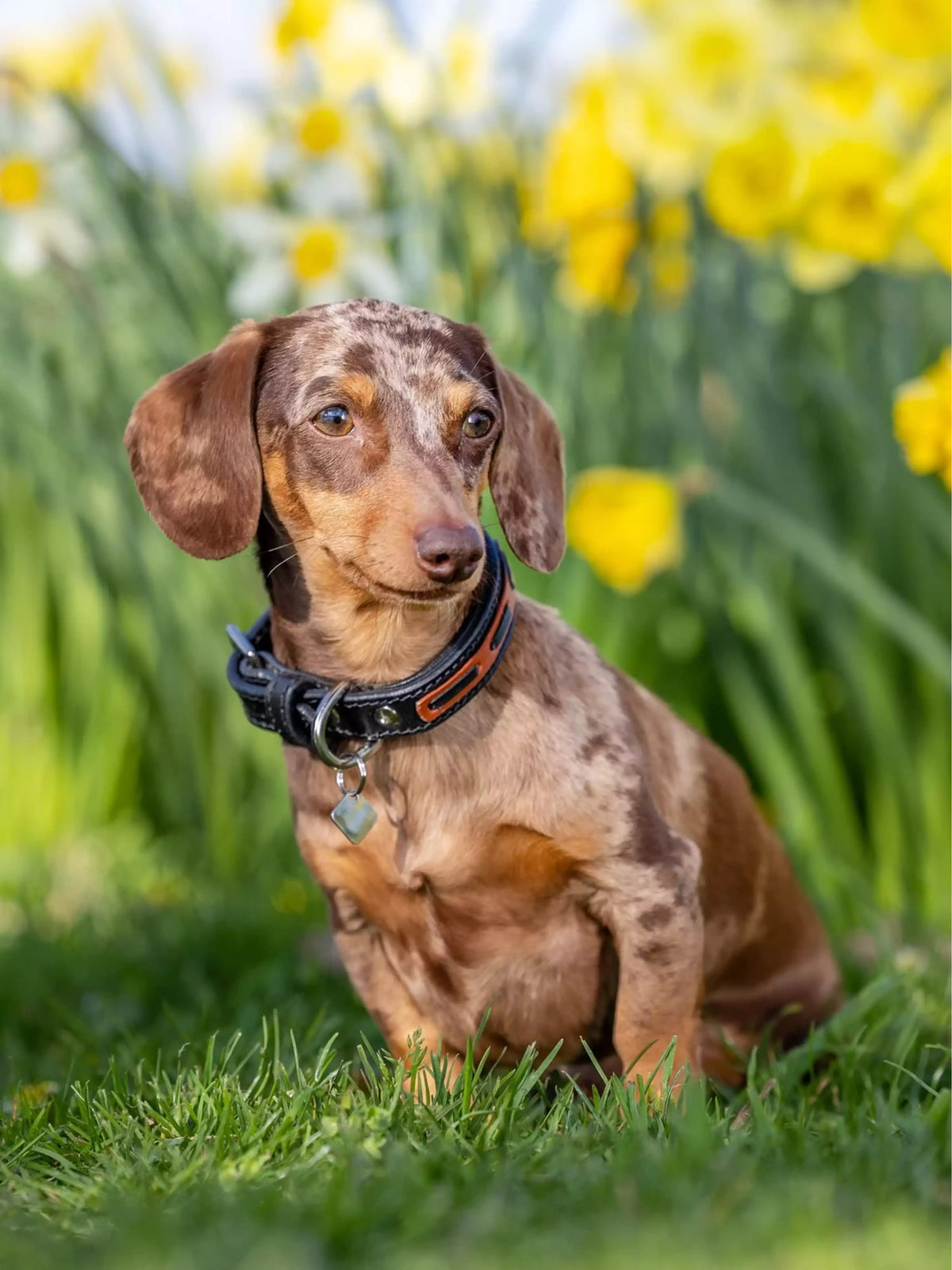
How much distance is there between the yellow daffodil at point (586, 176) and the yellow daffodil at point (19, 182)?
1.59 metres

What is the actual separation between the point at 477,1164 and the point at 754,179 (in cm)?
237

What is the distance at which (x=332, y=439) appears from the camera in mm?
2193

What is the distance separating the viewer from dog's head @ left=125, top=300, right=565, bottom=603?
2.15 metres

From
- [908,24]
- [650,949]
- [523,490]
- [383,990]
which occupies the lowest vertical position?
[383,990]

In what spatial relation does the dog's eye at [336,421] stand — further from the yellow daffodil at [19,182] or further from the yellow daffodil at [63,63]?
the yellow daffodil at [19,182]

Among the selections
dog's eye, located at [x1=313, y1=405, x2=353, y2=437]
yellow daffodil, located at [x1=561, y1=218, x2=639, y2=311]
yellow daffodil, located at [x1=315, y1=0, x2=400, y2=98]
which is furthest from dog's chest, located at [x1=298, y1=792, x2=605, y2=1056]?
yellow daffodil, located at [x1=315, y1=0, x2=400, y2=98]

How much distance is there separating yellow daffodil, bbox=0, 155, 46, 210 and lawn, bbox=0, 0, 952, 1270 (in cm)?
2

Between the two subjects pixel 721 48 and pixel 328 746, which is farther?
pixel 721 48

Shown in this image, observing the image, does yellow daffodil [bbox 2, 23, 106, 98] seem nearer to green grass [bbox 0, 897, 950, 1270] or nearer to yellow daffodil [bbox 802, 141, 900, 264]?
yellow daffodil [bbox 802, 141, 900, 264]

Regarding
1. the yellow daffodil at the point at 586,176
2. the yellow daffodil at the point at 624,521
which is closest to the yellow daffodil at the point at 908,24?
the yellow daffodil at the point at 586,176

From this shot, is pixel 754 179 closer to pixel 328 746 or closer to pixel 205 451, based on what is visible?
pixel 205 451

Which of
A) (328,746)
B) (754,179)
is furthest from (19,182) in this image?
(328,746)

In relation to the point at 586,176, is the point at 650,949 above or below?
below

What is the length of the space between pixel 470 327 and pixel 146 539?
7.00ft
